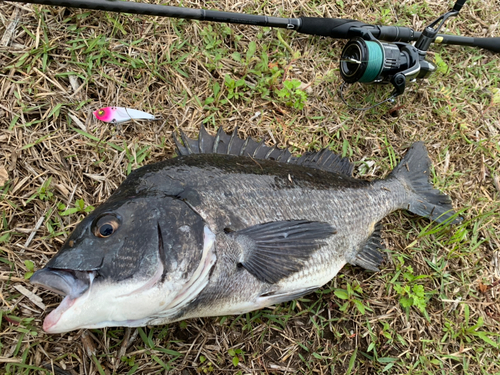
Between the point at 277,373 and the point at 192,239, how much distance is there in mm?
1451

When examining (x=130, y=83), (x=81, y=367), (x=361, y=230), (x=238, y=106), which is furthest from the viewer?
(x=238, y=106)

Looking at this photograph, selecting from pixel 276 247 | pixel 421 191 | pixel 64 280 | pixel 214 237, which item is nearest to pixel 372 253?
pixel 421 191

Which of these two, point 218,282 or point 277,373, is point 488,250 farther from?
point 218,282

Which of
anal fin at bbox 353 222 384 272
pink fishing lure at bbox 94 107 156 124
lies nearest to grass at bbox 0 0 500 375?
pink fishing lure at bbox 94 107 156 124

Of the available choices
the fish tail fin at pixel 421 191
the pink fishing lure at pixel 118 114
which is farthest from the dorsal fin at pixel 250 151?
the fish tail fin at pixel 421 191

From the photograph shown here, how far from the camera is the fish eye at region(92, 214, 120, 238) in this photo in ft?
5.79

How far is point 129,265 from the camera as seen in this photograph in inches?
66.7

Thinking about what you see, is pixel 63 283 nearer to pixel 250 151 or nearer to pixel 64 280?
pixel 64 280

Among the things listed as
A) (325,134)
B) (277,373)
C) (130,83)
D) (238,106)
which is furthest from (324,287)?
(130,83)

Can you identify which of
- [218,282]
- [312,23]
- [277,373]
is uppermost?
[312,23]

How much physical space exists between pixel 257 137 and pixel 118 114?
1.21 meters

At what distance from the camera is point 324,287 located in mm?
2764

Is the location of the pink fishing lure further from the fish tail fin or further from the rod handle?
the fish tail fin

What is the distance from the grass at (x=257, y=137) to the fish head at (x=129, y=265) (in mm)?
787
